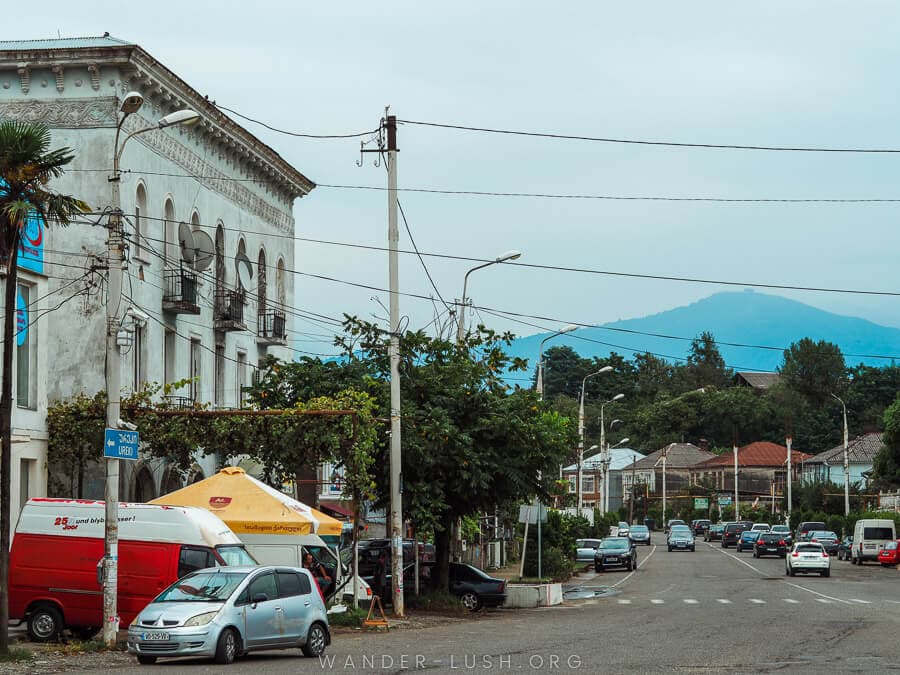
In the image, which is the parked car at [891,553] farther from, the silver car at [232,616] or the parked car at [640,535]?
the silver car at [232,616]

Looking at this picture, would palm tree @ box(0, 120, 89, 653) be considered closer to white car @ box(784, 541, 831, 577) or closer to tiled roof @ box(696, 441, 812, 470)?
white car @ box(784, 541, 831, 577)

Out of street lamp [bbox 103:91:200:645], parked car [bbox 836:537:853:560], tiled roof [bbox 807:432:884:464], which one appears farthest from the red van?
tiled roof [bbox 807:432:884:464]

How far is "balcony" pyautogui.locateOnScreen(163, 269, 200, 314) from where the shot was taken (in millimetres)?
38000

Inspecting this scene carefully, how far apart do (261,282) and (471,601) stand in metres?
16.3

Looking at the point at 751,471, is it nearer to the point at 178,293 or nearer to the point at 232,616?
the point at 178,293

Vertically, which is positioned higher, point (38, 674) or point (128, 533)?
point (128, 533)

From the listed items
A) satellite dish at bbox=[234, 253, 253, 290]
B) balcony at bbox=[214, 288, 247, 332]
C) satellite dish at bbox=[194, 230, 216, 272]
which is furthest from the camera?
satellite dish at bbox=[234, 253, 253, 290]

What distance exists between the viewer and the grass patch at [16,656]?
1967 cm

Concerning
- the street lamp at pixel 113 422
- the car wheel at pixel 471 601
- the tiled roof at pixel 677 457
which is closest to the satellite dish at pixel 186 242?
the car wheel at pixel 471 601

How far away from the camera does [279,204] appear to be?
49.2m

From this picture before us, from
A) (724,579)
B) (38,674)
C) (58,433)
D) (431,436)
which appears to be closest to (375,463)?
(431,436)

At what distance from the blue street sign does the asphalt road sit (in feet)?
11.6

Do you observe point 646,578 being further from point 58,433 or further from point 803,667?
point 803,667

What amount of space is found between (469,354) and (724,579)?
72.2ft
